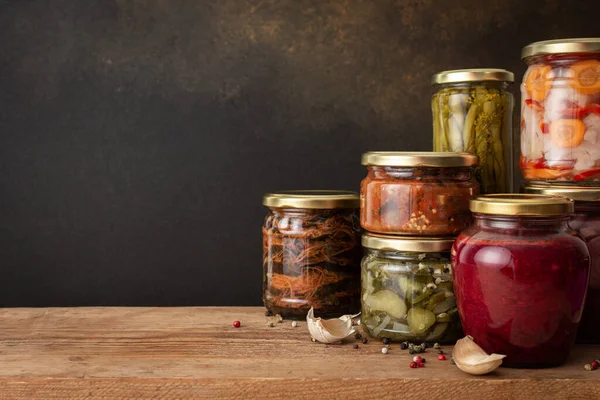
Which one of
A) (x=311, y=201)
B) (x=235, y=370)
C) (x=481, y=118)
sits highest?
(x=481, y=118)

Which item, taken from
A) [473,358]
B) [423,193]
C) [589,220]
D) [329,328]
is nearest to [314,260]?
[329,328]

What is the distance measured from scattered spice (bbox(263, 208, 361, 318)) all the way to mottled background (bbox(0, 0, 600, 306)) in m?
0.35

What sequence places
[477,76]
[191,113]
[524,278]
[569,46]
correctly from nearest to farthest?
[524,278] < [569,46] < [477,76] < [191,113]

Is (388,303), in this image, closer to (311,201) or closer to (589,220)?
(311,201)

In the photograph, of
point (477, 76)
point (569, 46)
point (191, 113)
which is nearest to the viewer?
point (569, 46)

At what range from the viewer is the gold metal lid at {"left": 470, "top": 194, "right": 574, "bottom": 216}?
45.8 inches

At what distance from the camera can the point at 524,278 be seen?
3.80 feet

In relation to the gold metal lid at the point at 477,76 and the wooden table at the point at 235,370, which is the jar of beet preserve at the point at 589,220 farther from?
the gold metal lid at the point at 477,76

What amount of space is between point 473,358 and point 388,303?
208 mm

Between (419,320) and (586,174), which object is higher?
(586,174)

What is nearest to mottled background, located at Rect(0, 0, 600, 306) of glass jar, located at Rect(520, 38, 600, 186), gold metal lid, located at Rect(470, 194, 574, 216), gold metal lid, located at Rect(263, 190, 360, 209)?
gold metal lid, located at Rect(263, 190, 360, 209)

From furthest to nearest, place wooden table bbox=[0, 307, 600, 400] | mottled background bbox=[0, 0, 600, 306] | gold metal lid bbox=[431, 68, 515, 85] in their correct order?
mottled background bbox=[0, 0, 600, 306] < gold metal lid bbox=[431, 68, 515, 85] < wooden table bbox=[0, 307, 600, 400]

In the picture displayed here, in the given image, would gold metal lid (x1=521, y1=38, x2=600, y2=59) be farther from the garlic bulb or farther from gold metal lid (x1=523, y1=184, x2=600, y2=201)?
the garlic bulb

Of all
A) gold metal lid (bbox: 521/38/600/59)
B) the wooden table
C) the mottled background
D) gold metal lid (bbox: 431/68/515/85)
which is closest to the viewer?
the wooden table
